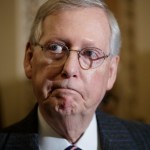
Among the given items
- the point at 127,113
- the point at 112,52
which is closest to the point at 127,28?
the point at 127,113

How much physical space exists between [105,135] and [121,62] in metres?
1.74

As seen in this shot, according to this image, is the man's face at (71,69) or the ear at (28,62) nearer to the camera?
the man's face at (71,69)

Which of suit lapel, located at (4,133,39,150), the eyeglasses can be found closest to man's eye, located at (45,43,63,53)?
the eyeglasses

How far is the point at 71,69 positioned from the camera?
0.85 m

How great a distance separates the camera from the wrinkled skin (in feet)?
2.81

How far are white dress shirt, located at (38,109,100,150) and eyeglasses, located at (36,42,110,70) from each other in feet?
0.63

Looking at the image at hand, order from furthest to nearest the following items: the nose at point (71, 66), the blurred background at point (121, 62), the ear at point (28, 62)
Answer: the blurred background at point (121, 62)
the ear at point (28, 62)
the nose at point (71, 66)

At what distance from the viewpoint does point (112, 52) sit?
3.22 ft

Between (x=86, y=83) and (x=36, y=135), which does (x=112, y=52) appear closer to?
(x=86, y=83)

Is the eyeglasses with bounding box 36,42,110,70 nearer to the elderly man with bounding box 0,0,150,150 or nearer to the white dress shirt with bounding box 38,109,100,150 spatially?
the elderly man with bounding box 0,0,150,150

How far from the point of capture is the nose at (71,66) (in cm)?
85

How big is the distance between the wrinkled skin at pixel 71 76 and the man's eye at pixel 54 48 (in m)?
0.02

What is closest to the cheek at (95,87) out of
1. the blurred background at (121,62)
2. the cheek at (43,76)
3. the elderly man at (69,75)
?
the elderly man at (69,75)

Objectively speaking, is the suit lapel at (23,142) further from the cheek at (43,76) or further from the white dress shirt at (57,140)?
the cheek at (43,76)
